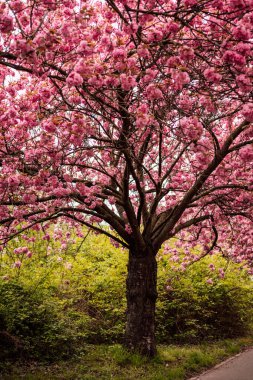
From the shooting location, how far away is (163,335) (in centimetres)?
1222

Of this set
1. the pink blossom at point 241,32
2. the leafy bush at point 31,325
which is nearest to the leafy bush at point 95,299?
the leafy bush at point 31,325

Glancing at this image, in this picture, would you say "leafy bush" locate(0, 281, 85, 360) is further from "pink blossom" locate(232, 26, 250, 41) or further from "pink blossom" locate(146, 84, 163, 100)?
"pink blossom" locate(232, 26, 250, 41)

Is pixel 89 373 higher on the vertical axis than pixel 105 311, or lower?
lower

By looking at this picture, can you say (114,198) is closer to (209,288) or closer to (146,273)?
(146,273)

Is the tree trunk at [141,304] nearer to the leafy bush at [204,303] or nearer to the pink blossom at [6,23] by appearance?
the leafy bush at [204,303]

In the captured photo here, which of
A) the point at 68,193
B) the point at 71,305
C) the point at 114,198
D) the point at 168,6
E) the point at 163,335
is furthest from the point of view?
the point at 163,335

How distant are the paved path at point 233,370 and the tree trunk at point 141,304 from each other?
1271 millimetres

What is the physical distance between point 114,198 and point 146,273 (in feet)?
6.15

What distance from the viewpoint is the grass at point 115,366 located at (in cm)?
787

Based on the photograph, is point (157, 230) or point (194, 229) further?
point (194, 229)

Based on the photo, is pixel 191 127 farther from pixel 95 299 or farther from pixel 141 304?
pixel 95 299

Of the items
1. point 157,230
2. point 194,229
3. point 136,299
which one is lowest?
point 136,299

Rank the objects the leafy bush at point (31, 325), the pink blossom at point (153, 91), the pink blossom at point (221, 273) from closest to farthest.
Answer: the pink blossom at point (153, 91), the leafy bush at point (31, 325), the pink blossom at point (221, 273)

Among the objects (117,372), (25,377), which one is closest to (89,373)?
(117,372)
